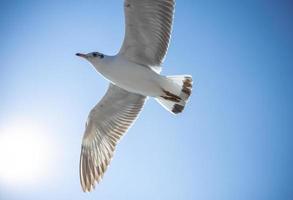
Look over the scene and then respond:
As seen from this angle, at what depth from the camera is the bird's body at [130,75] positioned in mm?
6555

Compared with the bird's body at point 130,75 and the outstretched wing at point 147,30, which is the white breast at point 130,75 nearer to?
the bird's body at point 130,75

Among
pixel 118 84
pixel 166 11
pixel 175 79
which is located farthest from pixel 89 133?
pixel 166 11

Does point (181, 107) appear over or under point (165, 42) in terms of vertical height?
under

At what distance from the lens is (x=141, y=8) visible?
639cm

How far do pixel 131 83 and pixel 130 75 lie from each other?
0.10 meters

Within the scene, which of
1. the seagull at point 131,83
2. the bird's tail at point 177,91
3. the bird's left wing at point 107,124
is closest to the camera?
the seagull at point 131,83

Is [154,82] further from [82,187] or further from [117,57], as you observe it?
[82,187]

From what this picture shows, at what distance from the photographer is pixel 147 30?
6637mm

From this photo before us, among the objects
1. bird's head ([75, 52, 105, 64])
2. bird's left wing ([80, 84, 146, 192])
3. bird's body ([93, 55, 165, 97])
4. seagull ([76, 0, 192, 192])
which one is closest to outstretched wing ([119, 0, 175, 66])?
seagull ([76, 0, 192, 192])

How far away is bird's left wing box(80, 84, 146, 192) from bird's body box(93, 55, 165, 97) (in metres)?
0.55

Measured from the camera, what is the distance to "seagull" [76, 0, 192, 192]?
6.51 metres

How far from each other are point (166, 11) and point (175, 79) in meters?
0.82

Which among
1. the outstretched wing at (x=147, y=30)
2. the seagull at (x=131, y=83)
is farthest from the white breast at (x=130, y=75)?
the outstretched wing at (x=147, y=30)

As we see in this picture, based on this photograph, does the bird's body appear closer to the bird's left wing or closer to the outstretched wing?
the outstretched wing
